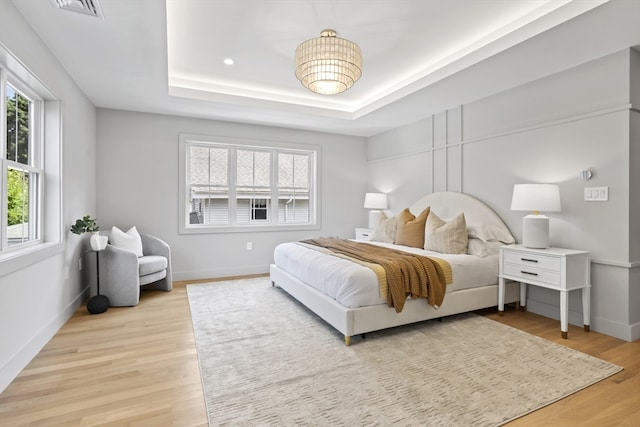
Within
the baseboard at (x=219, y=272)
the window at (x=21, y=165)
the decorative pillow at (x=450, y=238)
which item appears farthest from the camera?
the baseboard at (x=219, y=272)

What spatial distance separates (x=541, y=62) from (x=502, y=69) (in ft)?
1.03

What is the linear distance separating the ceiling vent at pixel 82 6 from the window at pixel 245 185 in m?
2.72

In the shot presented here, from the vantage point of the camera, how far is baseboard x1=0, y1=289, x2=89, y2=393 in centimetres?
211

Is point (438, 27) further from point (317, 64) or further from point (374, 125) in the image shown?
point (374, 125)

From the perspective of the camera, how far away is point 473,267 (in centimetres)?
341

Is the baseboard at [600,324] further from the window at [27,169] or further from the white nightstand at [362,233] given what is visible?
the window at [27,169]

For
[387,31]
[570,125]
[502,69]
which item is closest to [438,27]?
[387,31]

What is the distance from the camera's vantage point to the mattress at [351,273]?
2783 mm

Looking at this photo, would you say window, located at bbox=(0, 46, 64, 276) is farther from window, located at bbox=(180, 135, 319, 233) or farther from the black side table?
window, located at bbox=(180, 135, 319, 233)

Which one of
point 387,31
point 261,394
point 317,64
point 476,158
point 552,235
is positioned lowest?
point 261,394

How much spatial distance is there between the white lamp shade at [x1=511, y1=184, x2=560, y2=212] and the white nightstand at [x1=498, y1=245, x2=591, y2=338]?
40 centimetres

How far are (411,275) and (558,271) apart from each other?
1.27 metres

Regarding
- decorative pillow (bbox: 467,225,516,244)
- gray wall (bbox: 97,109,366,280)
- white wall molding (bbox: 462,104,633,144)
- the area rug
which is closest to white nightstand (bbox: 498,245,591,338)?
decorative pillow (bbox: 467,225,516,244)

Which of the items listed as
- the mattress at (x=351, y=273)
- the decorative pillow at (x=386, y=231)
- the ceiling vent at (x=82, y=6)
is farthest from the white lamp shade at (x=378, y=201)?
the ceiling vent at (x=82, y=6)
